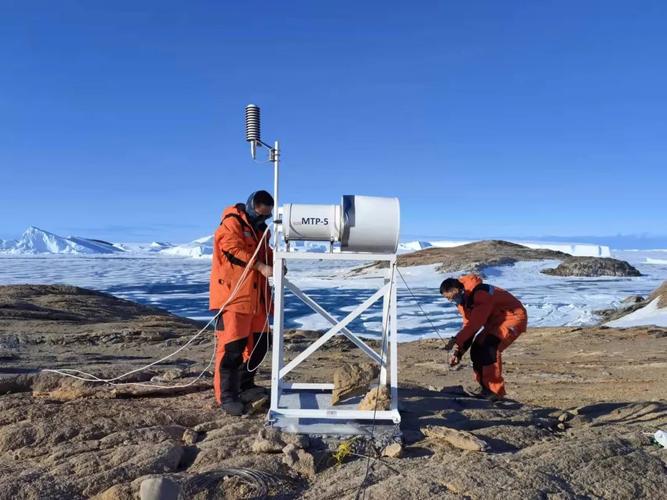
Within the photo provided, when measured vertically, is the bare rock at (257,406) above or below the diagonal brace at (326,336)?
below

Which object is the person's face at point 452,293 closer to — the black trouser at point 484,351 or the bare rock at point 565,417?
the black trouser at point 484,351

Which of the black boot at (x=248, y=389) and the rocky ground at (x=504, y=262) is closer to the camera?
the black boot at (x=248, y=389)

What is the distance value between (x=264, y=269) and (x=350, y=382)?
112cm

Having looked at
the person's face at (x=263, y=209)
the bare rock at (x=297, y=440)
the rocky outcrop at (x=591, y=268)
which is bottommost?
the bare rock at (x=297, y=440)

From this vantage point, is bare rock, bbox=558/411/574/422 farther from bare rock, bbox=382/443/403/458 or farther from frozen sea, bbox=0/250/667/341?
frozen sea, bbox=0/250/667/341

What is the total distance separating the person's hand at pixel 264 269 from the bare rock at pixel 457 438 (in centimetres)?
160

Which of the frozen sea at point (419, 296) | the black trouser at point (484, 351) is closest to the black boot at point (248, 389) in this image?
the black trouser at point (484, 351)

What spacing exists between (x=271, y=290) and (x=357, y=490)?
6.70ft

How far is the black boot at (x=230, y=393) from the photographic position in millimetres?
4477

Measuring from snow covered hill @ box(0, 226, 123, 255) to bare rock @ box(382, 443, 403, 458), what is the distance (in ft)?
305

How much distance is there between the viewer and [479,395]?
5.52 meters

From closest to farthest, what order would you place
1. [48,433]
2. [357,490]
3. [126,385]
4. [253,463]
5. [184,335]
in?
[357,490] → [253,463] → [48,433] → [126,385] → [184,335]

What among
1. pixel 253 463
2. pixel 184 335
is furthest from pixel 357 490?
pixel 184 335

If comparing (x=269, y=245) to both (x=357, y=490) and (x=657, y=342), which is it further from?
(x=657, y=342)
